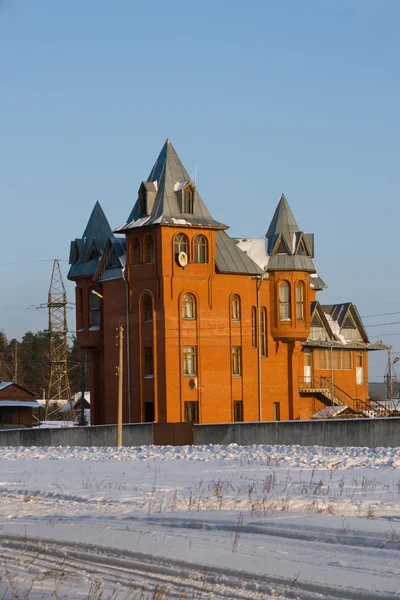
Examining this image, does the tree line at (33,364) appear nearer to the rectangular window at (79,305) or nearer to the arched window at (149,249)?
the rectangular window at (79,305)

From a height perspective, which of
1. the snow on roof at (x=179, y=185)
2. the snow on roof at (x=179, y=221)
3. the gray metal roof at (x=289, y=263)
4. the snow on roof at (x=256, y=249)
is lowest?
the gray metal roof at (x=289, y=263)

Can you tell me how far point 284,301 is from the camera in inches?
2199

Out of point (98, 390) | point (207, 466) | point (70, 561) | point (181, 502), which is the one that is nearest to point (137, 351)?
point (98, 390)

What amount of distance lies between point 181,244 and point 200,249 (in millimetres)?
1270

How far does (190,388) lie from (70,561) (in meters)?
39.9

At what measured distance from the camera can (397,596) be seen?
320 inches

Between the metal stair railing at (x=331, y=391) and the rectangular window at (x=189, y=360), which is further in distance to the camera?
the metal stair railing at (x=331, y=391)

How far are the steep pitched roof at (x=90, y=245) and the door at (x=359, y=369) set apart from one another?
19.8m

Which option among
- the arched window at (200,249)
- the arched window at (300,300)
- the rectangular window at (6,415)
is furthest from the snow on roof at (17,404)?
the arched window at (200,249)

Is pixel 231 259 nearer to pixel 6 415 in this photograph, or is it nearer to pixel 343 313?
pixel 343 313

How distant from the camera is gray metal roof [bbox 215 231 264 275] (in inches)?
2080

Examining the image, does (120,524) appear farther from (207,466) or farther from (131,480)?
(207,466)

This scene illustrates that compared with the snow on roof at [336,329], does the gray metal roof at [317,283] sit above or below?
above

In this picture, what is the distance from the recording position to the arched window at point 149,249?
50.7m
